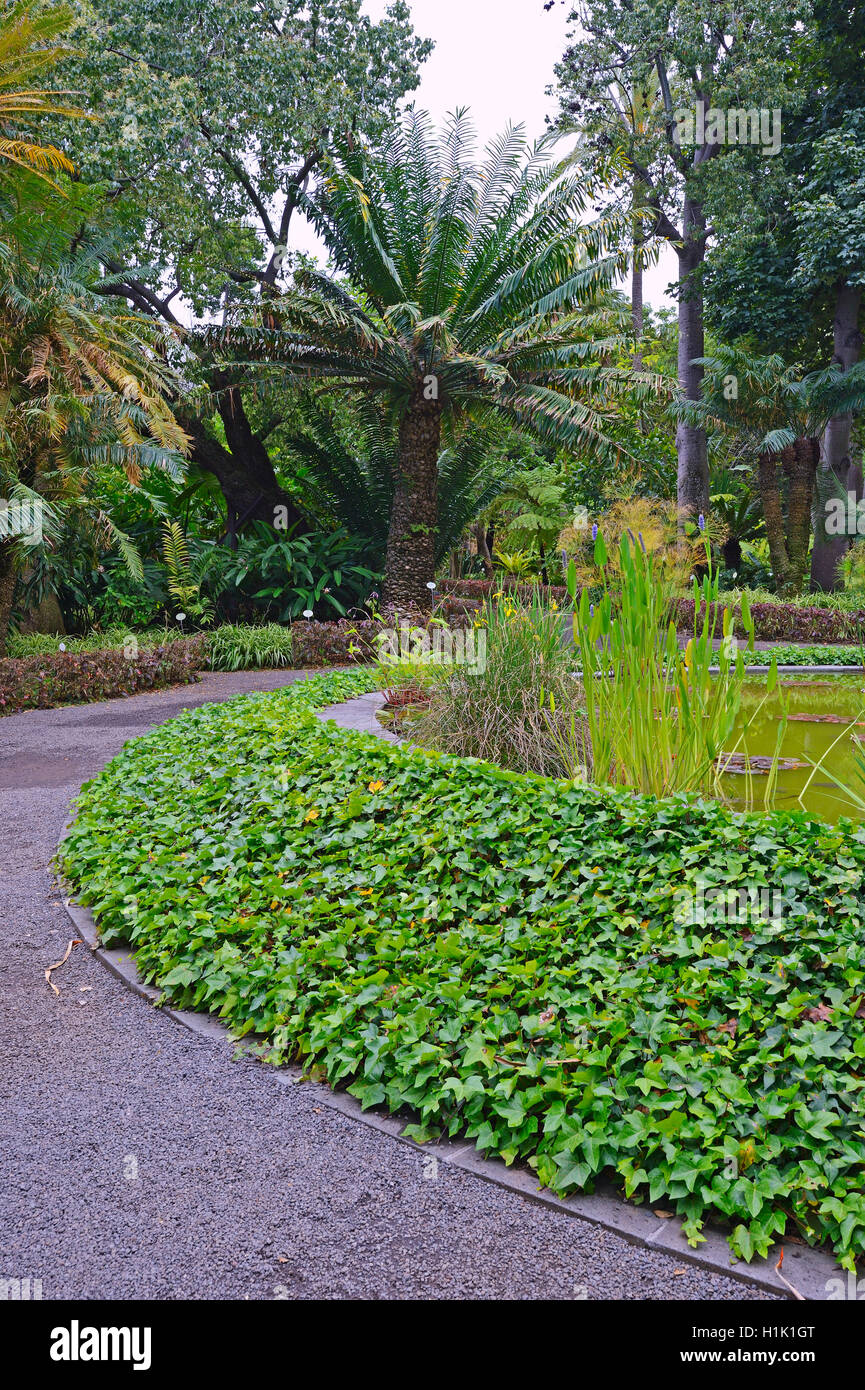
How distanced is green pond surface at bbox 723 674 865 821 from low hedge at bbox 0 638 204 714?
6611 millimetres

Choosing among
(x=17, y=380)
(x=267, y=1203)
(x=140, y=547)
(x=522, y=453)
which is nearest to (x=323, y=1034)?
(x=267, y=1203)

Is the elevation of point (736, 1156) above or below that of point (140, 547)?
below

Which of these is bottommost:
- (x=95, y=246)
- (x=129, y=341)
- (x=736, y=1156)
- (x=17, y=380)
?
(x=736, y=1156)

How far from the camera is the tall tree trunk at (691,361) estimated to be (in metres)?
18.2

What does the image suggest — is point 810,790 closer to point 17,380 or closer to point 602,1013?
point 602,1013

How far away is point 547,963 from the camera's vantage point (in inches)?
112

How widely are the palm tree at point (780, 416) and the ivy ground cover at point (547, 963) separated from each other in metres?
14.5

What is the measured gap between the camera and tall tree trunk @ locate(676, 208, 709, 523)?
59.7 ft

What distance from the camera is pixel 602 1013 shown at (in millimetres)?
2529

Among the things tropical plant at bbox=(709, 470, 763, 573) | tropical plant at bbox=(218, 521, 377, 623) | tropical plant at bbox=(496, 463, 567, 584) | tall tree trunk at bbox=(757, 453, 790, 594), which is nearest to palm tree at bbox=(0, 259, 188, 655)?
tropical plant at bbox=(218, 521, 377, 623)

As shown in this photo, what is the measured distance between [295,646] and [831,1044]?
10.7 m

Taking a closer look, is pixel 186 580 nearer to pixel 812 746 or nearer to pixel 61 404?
pixel 61 404

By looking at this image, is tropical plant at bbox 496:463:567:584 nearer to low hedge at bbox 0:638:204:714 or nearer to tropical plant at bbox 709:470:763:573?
tropical plant at bbox 709:470:763:573
